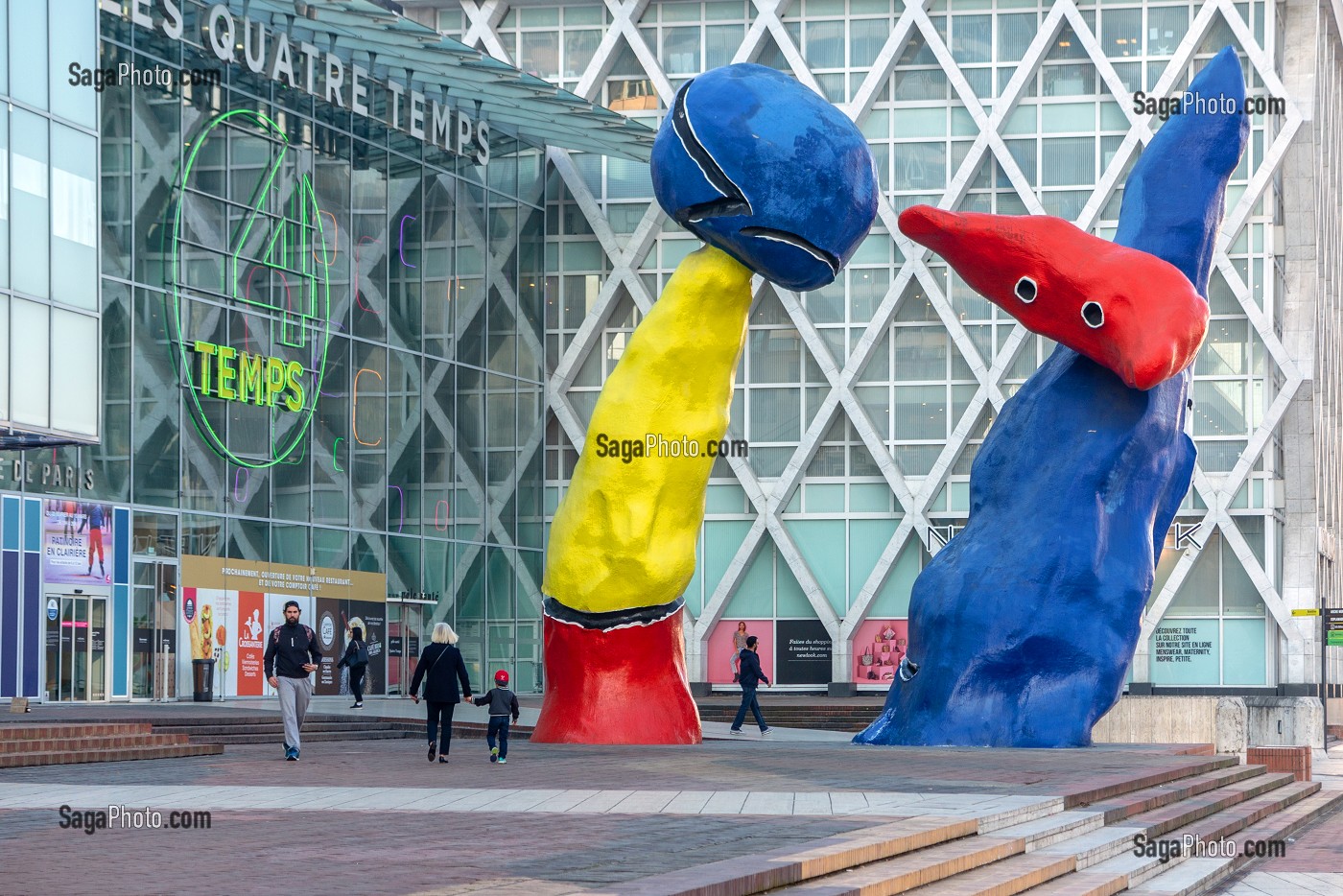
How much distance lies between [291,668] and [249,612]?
1885 centimetres

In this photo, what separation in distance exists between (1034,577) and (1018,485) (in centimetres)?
142

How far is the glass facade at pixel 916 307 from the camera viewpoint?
157ft

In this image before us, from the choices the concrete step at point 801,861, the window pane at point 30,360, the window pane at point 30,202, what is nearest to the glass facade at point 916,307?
the window pane at point 30,202

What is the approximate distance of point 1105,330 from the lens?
22.3 m

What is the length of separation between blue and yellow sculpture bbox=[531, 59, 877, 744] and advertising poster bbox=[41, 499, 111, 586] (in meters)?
13.4

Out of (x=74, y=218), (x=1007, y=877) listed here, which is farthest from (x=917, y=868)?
(x=74, y=218)

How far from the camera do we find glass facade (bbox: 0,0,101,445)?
2556 cm

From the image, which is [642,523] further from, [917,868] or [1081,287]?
[917,868]

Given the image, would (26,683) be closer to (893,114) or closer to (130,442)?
(130,442)

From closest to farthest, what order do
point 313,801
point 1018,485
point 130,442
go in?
1. point 313,801
2. point 1018,485
3. point 130,442

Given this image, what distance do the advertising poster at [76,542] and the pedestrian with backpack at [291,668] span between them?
565 inches

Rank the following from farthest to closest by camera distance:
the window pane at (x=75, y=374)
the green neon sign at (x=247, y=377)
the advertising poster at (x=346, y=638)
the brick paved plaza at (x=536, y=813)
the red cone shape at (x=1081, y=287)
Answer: the advertising poster at (x=346, y=638)
the green neon sign at (x=247, y=377)
the window pane at (x=75, y=374)
the red cone shape at (x=1081, y=287)
the brick paved plaza at (x=536, y=813)

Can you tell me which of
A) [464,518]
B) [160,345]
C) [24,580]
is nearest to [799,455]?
[464,518]

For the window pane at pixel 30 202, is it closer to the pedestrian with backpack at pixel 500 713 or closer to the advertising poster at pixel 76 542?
the advertising poster at pixel 76 542
